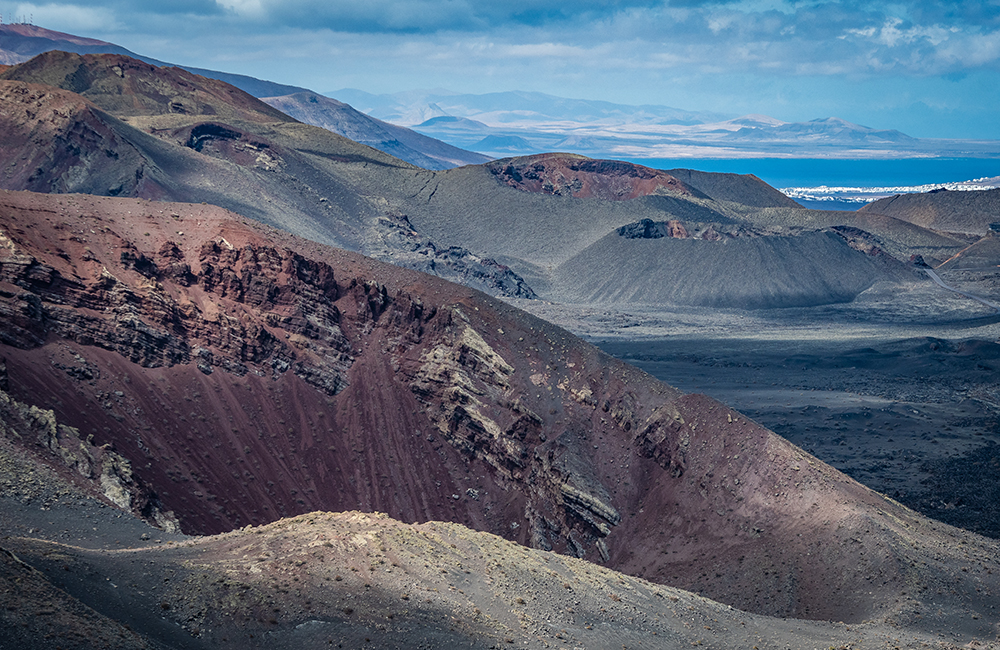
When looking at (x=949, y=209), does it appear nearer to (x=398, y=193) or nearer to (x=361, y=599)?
(x=398, y=193)

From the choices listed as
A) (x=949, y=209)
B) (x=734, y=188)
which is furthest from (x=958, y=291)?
(x=734, y=188)

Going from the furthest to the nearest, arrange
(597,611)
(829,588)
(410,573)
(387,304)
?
1. (387,304)
2. (829,588)
3. (597,611)
4. (410,573)

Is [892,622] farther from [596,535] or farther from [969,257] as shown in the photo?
[969,257]

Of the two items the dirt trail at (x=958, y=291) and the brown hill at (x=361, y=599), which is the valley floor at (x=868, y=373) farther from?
the brown hill at (x=361, y=599)

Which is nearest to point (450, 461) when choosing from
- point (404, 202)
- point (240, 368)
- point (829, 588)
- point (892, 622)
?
point (240, 368)

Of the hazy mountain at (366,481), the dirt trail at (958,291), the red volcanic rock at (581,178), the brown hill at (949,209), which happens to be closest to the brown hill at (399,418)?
the hazy mountain at (366,481)

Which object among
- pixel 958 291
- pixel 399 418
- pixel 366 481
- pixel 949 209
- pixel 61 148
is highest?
pixel 949 209

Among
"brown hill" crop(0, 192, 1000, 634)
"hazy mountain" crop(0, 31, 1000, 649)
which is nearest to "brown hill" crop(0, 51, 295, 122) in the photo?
"brown hill" crop(0, 192, 1000, 634)

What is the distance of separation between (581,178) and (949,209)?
76.6 metres

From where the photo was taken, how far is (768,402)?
67188mm

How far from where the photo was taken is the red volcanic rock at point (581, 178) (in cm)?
14712

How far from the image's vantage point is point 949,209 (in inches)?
6713

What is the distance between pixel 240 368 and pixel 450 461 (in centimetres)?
1093

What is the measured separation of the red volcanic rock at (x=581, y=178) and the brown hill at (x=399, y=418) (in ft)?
332
